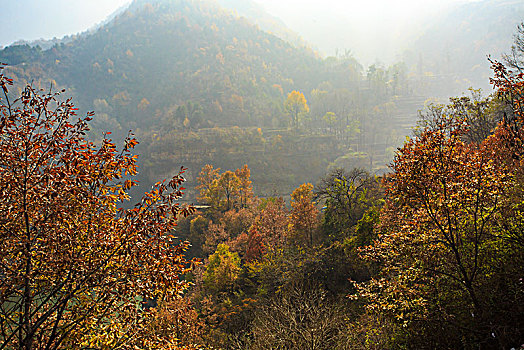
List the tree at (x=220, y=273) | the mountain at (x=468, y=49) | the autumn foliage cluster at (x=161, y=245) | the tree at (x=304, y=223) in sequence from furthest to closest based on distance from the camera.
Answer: the mountain at (x=468, y=49), the tree at (x=304, y=223), the tree at (x=220, y=273), the autumn foliage cluster at (x=161, y=245)

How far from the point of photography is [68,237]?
13.9ft

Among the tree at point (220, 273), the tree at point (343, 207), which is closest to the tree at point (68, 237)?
the tree at point (343, 207)

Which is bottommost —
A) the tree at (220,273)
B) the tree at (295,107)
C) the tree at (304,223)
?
the tree at (220,273)

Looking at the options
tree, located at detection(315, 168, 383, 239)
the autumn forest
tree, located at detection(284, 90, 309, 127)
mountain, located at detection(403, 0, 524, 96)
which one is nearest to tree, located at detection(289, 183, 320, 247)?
the autumn forest

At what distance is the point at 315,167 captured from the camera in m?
84.2

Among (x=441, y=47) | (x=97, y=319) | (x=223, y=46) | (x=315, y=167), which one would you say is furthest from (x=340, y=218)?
(x=441, y=47)

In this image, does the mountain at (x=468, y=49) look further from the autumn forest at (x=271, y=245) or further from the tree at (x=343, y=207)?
the tree at (x=343, y=207)

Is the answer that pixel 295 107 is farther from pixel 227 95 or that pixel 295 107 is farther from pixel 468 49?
pixel 468 49

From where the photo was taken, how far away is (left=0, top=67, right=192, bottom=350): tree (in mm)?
4141

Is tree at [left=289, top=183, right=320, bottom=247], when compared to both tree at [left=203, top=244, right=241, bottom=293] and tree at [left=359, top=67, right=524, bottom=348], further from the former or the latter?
tree at [left=359, top=67, right=524, bottom=348]

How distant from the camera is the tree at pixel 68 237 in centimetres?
414

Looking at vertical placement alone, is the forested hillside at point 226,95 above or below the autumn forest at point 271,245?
above

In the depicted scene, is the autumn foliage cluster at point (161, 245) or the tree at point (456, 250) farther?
the tree at point (456, 250)

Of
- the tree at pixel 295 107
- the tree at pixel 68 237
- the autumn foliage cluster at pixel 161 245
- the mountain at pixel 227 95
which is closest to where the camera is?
the tree at pixel 68 237
